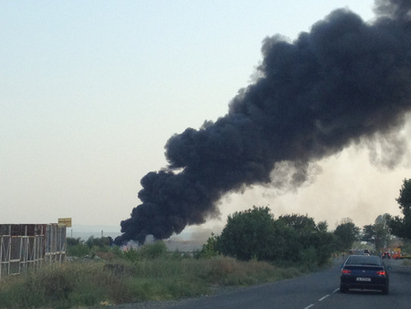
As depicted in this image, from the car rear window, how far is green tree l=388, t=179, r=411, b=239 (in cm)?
4650

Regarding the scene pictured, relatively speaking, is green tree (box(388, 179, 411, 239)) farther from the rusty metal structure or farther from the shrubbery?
the rusty metal structure

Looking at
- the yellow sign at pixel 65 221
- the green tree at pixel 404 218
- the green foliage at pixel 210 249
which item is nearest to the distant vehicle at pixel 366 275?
the yellow sign at pixel 65 221

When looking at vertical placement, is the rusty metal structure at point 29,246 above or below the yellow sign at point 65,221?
below

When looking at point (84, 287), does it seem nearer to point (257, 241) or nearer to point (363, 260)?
point (363, 260)

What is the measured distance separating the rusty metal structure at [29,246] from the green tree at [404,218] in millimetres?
45722

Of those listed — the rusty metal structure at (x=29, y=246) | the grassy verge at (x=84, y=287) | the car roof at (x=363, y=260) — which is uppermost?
the rusty metal structure at (x=29, y=246)

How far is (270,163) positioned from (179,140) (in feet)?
28.0

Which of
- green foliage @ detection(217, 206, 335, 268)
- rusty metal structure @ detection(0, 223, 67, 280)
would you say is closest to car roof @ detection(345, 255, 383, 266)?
rusty metal structure @ detection(0, 223, 67, 280)

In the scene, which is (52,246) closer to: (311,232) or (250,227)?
(250,227)

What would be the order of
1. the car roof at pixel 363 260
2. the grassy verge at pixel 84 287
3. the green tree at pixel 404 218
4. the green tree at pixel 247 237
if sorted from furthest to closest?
the green tree at pixel 404 218
the green tree at pixel 247 237
the car roof at pixel 363 260
the grassy verge at pixel 84 287

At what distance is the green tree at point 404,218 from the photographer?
75.2m

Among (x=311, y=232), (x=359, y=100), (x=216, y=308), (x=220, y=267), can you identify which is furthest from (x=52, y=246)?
(x=311, y=232)

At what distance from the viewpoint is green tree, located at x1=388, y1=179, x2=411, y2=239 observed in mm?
75188

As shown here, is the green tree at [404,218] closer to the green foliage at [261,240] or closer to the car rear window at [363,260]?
the green foliage at [261,240]
